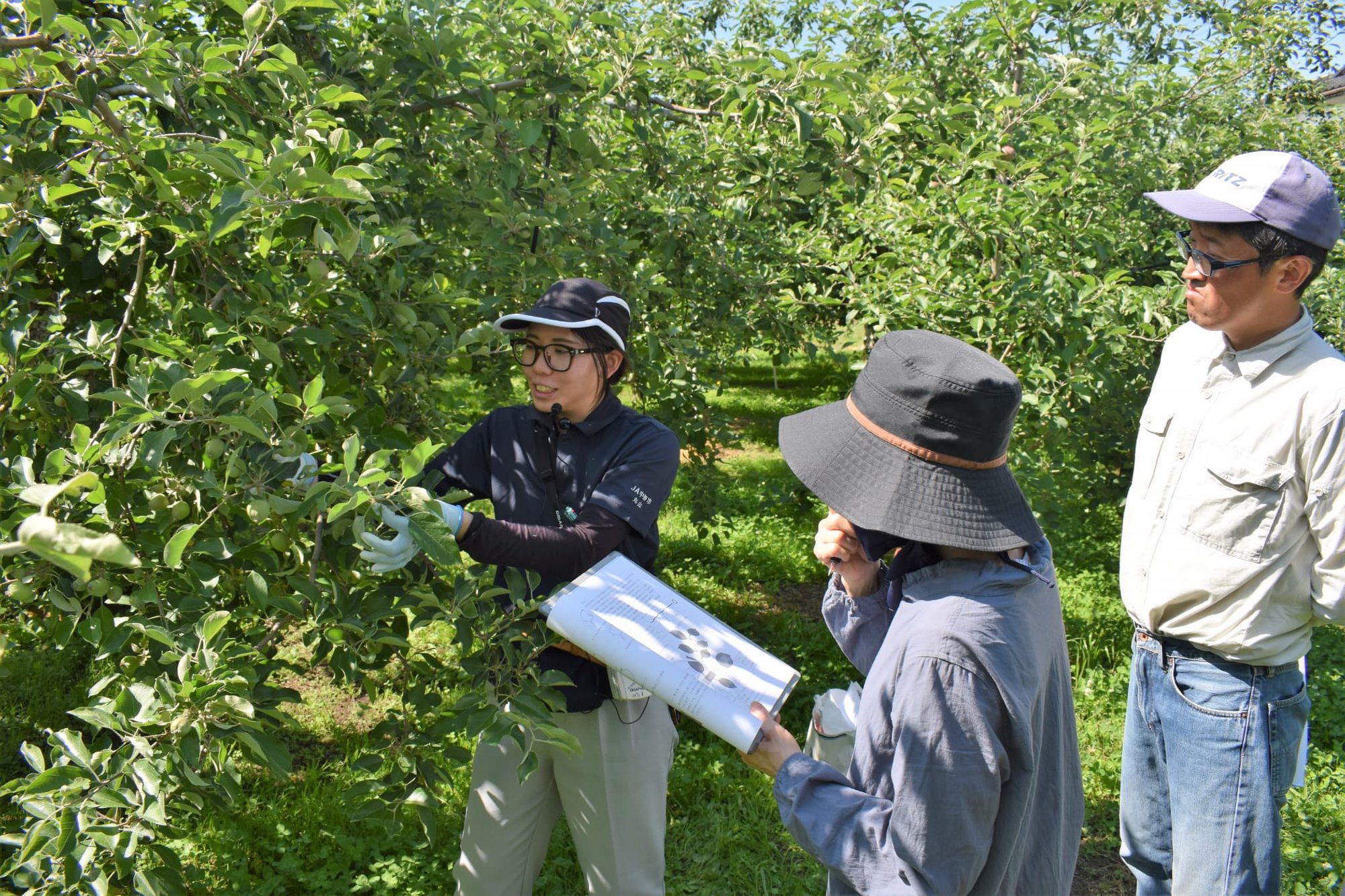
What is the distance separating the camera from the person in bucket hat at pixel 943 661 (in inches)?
50.1

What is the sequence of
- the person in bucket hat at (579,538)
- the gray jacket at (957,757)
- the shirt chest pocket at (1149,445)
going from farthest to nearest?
the shirt chest pocket at (1149,445), the person in bucket hat at (579,538), the gray jacket at (957,757)

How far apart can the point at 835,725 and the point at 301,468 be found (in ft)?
3.66

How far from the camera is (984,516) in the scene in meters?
1.36

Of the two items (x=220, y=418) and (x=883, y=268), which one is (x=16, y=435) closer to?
(x=220, y=418)

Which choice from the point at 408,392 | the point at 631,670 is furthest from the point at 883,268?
the point at 631,670

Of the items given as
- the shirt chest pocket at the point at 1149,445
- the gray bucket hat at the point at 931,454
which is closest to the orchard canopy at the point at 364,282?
the gray bucket hat at the point at 931,454

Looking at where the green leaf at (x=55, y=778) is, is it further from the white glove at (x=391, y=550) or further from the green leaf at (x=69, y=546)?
the green leaf at (x=69, y=546)

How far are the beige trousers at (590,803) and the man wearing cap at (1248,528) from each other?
1.10 m

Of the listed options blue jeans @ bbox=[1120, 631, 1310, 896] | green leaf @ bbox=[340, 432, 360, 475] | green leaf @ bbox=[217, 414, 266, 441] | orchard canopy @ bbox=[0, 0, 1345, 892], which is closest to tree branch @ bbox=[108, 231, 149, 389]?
orchard canopy @ bbox=[0, 0, 1345, 892]

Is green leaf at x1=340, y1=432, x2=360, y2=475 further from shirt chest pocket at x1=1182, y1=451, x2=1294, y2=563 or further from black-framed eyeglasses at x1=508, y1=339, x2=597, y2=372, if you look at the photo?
shirt chest pocket at x1=1182, y1=451, x2=1294, y2=563

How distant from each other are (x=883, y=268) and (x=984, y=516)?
9.39 feet

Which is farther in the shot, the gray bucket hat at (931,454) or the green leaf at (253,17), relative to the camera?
the green leaf at (253,17)

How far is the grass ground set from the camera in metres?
2.88

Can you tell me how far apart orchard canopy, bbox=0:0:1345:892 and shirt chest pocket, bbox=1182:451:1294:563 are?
→ 1270mm
